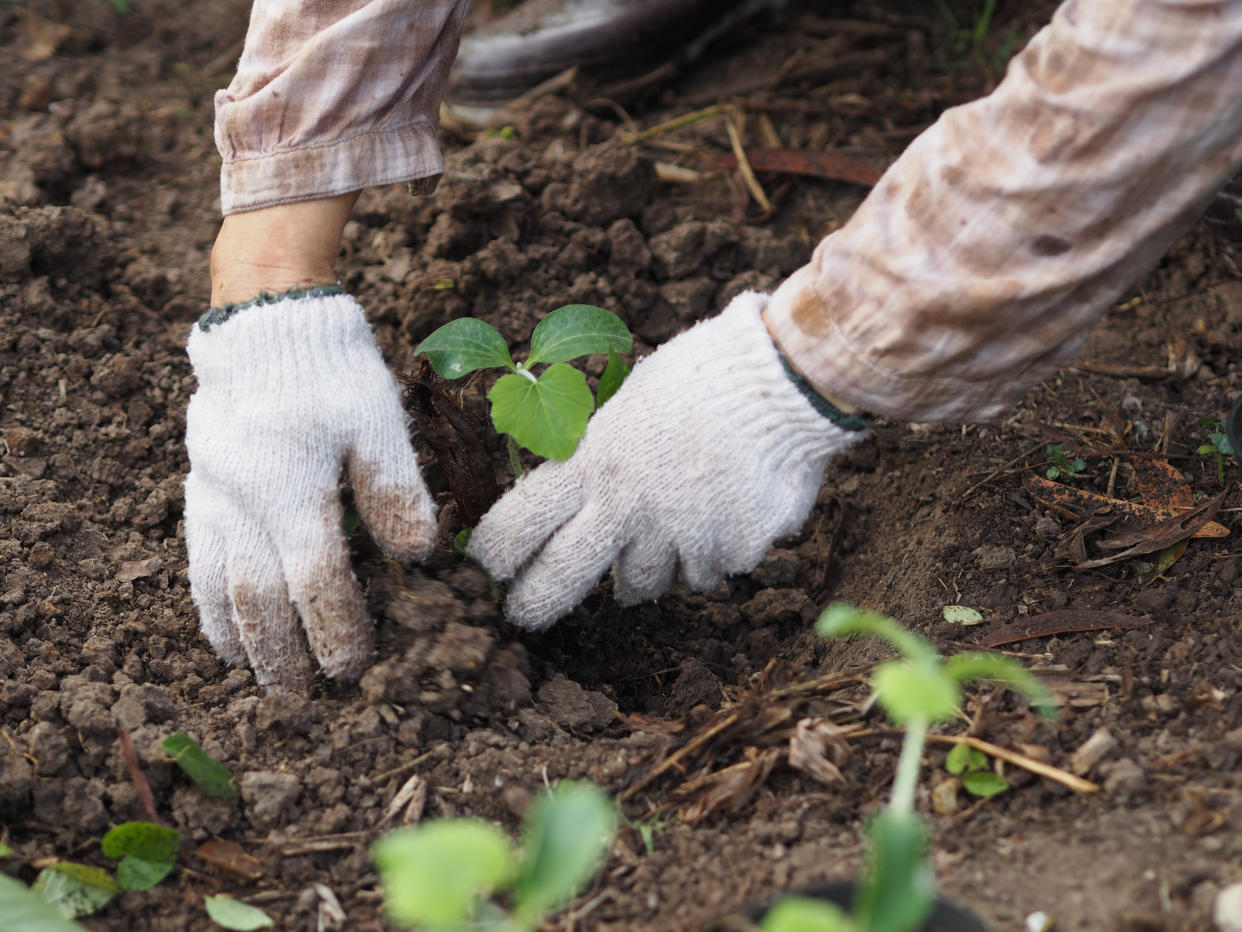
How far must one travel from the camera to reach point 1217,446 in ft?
6.11

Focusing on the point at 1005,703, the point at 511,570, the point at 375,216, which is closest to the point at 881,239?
the point at 1005,703

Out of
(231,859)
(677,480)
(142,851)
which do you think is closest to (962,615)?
(677,480)

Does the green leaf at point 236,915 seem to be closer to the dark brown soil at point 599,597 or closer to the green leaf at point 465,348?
the dark brown soil at point 599,597

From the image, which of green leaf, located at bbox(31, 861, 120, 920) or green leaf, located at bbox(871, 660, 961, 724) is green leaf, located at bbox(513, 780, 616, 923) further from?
green leaf, located at bbox(31, 861, 120, 920)

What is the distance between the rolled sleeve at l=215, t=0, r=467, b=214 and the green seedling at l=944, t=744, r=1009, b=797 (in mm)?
1320

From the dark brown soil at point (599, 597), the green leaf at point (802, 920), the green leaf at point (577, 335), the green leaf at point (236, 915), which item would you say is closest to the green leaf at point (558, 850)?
the green leaf at point (802, 920)

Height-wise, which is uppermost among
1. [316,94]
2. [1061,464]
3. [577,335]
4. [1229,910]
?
[316,94]

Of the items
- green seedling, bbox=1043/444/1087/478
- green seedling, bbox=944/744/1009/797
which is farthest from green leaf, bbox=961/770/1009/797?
green seedling, bbox=1043/444/1087/478

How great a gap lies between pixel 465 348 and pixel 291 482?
355mm

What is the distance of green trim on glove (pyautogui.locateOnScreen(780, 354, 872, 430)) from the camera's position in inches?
62.4

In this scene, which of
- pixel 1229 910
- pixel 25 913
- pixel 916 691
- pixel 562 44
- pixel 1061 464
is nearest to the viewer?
pixel 916 691

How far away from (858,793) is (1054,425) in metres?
1.08

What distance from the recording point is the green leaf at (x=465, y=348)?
1718mm

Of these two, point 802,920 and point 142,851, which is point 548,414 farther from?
point 802,920
